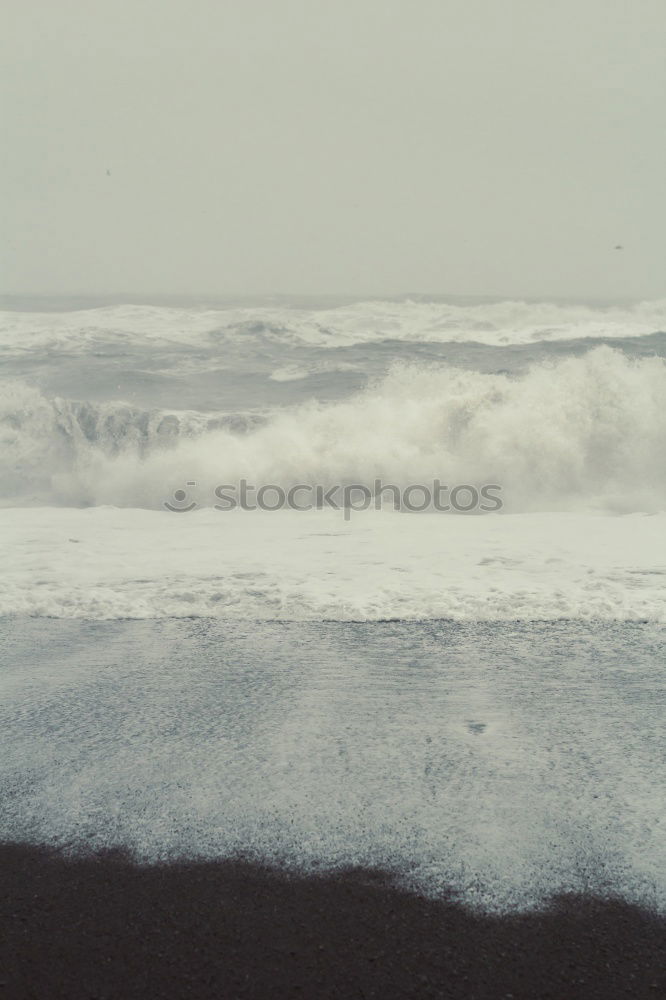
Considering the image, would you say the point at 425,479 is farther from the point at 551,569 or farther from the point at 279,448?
the point at 551,569

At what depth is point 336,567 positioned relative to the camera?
501 centimetres

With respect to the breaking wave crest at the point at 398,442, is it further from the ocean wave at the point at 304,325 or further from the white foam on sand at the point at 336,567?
the ocean wave at the point at 304,325

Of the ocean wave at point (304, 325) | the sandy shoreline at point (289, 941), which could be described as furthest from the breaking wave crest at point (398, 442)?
the sandy shoreline at point (289, 941)

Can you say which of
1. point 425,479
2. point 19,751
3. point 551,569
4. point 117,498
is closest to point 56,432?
point 117,498

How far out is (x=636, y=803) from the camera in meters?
2.28

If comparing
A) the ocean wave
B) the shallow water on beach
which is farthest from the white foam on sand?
the ocean wave

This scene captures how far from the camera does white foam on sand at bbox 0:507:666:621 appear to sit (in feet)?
13.6

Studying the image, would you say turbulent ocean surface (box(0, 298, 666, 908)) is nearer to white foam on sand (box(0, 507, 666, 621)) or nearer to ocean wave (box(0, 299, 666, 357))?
white foam on sand (box(0, 507, 666, 621))

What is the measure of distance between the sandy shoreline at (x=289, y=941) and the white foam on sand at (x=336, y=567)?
2135 mm

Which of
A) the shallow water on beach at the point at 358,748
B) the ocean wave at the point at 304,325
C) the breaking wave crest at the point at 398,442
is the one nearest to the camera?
the shallow water on beach at the point at 358,748

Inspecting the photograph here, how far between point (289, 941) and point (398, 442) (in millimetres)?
7116

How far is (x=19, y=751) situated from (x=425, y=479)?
19.7 feet

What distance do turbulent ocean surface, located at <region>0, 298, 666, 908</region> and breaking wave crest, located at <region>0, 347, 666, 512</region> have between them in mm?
34

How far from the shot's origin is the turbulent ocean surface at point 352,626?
219 centimetres
